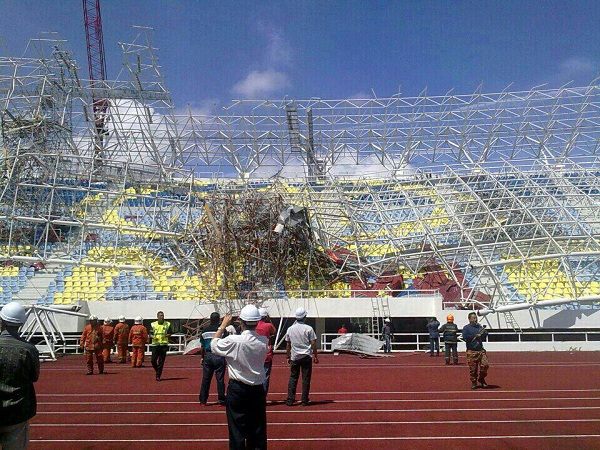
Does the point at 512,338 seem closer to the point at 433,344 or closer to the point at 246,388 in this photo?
the point at 433,344

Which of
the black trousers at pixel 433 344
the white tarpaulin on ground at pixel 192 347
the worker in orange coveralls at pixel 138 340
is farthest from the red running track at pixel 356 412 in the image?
the white tarpaulin on ground at pixel 192 347

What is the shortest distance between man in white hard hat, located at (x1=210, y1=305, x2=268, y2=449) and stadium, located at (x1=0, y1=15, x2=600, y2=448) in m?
12.3

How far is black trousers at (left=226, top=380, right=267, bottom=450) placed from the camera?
4777mm

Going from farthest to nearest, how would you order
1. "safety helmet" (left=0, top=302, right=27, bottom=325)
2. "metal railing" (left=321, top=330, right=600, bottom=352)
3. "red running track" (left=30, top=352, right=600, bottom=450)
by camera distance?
"metal railing" (left=321, top=330, right=600, bottom=352)
"red running track" (left=30, top=352, right=600, bottom=450)
"safety helmet" (left=0, top=302, right=27, bottom=325)

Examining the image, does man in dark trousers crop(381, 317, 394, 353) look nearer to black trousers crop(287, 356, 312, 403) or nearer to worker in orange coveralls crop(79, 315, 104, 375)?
worker in orange coveralls crop(79, 315, 104, 375)

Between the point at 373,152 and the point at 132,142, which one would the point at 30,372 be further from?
the point at 373,152

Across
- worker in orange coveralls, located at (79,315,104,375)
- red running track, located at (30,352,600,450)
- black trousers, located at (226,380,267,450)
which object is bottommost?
red running track, located at (30,352,600,450)

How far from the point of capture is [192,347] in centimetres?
1964

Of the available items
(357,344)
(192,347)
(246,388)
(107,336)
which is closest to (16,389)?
(246,388)

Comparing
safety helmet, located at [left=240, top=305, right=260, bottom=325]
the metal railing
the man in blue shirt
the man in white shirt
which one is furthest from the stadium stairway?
safety helmet, located at [left=240, top=305, right=260, bottom=325]

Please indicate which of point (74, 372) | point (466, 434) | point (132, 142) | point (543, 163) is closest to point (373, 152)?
point (543, 163)

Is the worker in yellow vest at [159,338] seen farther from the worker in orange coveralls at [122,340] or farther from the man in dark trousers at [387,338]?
the man in dark trousers at [387,338]

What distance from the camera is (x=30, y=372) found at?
411 centimetres

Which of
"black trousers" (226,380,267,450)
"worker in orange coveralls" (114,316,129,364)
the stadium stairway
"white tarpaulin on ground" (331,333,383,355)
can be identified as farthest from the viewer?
the stadium stairway
